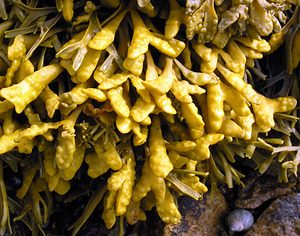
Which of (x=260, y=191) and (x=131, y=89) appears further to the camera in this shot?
(x=260, y=191)

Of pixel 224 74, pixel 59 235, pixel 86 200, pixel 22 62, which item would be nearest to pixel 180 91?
pixel 224 74

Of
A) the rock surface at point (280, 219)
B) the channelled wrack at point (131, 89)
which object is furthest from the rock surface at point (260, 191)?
the channelled wrack at point (131, 89)

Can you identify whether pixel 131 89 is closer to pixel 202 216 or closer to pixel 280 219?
pixel 202 216

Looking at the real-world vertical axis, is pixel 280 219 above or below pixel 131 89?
below

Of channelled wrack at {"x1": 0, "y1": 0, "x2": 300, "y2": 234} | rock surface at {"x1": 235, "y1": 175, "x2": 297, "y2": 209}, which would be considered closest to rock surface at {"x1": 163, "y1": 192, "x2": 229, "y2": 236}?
rock surface at {"x1": 235, "y1": 175, "x2": 297, "y2": 209}

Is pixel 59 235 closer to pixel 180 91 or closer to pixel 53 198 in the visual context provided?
pixel 53 198

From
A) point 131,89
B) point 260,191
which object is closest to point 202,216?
point 260,191

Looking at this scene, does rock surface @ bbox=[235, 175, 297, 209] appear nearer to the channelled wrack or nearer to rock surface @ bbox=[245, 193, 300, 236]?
rock surface @ bbox=[245, 193, 300, 236]

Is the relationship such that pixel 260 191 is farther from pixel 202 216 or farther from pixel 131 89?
pixel 131 89
